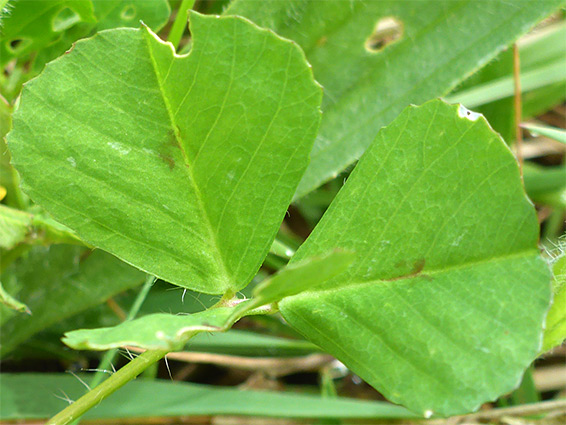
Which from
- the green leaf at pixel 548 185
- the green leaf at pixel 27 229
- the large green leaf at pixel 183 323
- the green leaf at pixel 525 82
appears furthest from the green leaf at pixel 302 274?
the green leaf at pixel 548 185

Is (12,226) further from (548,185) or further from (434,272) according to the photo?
(548,185)

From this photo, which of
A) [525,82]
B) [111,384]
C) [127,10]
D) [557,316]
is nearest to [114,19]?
[127,10]

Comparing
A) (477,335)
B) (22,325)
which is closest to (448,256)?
(477,335)

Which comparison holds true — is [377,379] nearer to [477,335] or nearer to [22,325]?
[477,335]

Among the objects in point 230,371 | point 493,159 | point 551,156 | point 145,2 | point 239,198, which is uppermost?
point 551,156

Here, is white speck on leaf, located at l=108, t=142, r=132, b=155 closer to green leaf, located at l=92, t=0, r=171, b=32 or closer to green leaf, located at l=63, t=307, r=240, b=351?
green leaf, located at l=63, t=307, r=240, b=351

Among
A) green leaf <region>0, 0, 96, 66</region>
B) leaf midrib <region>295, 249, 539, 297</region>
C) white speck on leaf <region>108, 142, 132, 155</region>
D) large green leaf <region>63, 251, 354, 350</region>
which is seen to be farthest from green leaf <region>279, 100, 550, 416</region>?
green leaf <region>0, 0, 96, 66</region>
